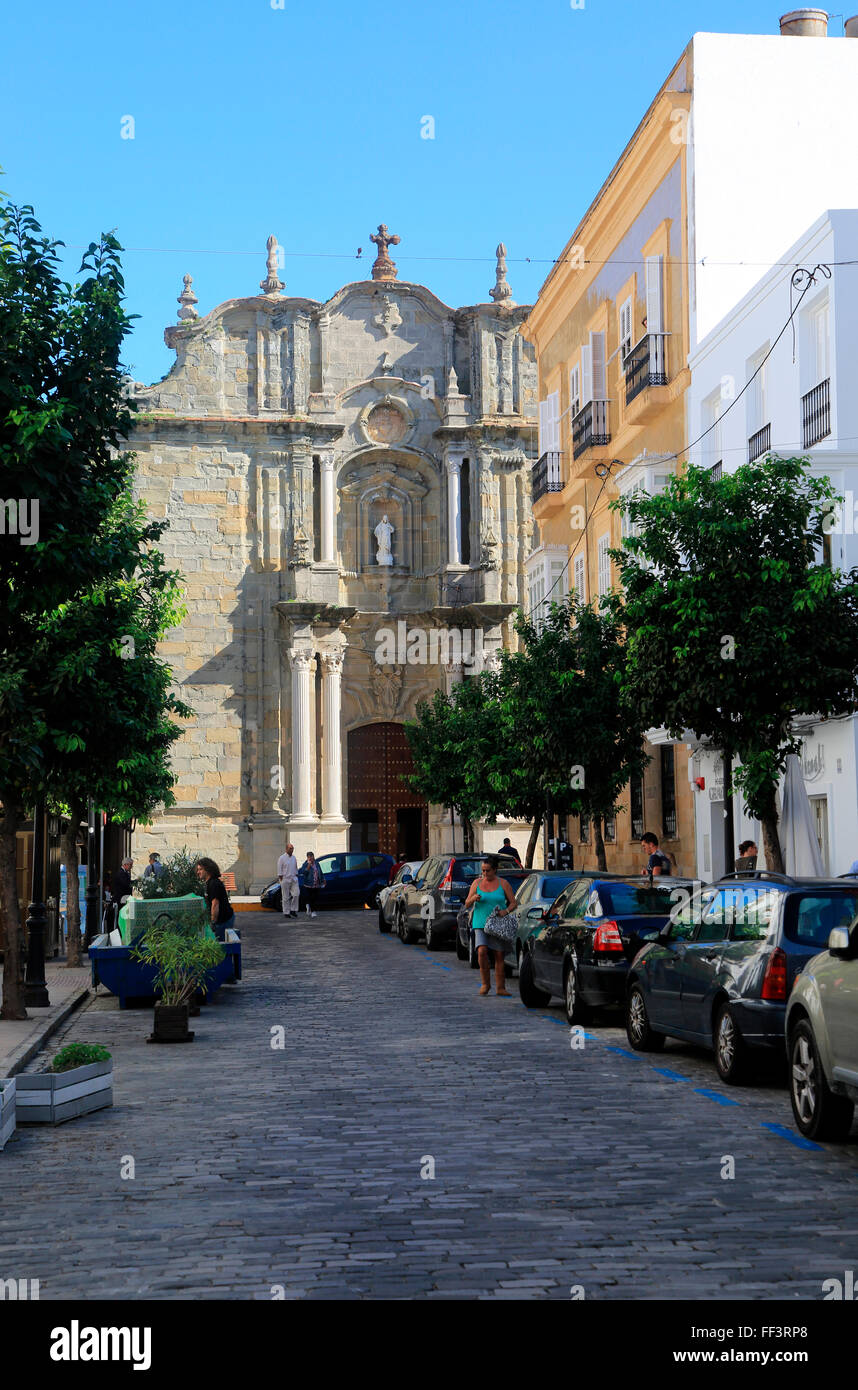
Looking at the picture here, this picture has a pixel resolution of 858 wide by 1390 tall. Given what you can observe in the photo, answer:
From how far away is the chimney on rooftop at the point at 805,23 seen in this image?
1321 inches

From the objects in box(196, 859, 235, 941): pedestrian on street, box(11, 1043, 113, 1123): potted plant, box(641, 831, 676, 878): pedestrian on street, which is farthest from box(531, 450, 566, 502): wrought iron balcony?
box(11, 1043, 113, 1123): potted plant

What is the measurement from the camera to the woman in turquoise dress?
19.5 m

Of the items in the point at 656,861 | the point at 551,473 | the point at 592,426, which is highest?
the point at 592,426

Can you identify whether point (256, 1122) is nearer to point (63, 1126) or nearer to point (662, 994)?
point (63, 1126)

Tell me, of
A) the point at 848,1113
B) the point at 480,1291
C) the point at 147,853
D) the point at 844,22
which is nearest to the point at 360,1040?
the point at 848,1113

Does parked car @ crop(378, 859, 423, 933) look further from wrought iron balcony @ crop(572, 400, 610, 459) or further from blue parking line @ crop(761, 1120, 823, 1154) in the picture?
blue parking line @ crop(761, 1120, 823, 1154)

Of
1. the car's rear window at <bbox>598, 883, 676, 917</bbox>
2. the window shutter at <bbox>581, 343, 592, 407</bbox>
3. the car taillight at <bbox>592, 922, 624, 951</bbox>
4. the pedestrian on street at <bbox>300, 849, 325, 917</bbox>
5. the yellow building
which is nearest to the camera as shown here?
the car taillight at <bbox>592, 922, 624, 951</bbox>

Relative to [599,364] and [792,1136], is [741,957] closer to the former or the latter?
[792,1136]

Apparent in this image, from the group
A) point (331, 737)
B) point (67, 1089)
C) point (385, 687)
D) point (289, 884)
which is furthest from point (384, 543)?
point (67, 1089)

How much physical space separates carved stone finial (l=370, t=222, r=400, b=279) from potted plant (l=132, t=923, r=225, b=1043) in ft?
130

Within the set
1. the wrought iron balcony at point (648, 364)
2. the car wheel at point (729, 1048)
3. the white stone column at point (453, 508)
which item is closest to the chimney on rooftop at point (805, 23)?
the wrought iron balcony at point (648, 364)

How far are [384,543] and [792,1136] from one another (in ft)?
141

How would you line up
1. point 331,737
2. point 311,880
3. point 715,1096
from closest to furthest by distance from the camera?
point 715,1096 → point 311,880 → point 331,737

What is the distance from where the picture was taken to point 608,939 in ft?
51.5
